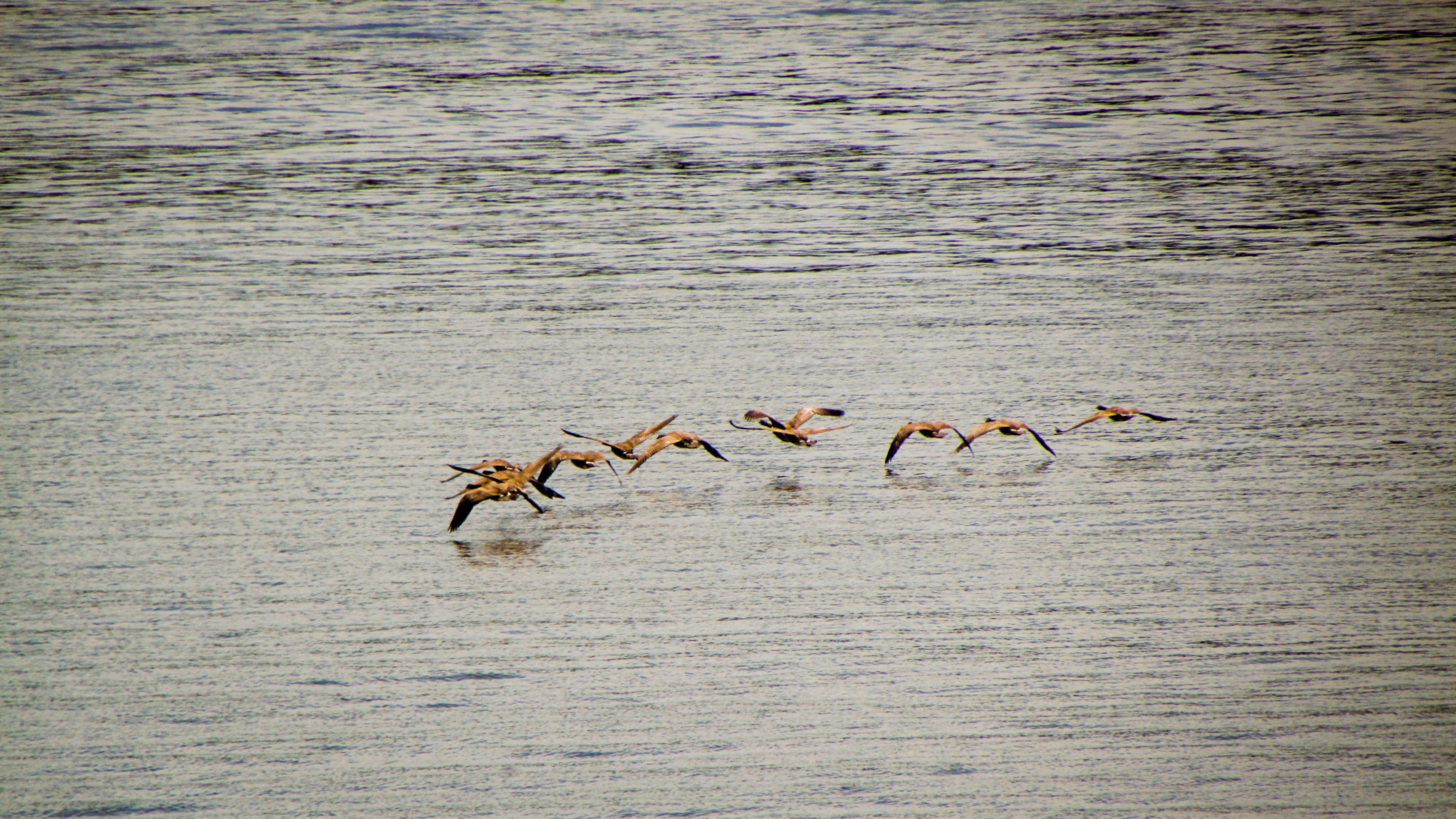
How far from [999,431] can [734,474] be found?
33 centimetres

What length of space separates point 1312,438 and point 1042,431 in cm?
31

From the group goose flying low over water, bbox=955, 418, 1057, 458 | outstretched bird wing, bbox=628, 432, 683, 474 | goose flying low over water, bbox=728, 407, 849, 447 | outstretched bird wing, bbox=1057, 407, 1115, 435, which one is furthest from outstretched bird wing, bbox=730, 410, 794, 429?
outstretched bird wing, bbox=1057, 407, 1115, 435

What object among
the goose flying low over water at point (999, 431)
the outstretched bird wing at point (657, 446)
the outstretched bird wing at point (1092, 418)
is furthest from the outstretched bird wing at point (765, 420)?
the outstretched bird wing at point (1092, 418)

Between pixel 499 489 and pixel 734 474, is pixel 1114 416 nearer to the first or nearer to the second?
pixel 734 474

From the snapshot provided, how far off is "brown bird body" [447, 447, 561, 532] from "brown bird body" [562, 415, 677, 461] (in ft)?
0.18

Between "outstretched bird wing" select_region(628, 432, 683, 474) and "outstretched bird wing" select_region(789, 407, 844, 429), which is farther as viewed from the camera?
"outstretched bird wing" select_region(789, 407, 844, 429)

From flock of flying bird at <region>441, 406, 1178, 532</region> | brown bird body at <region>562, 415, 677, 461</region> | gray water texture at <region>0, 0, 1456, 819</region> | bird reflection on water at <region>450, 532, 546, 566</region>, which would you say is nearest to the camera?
gray water texture at <region>0, 0, 1456, 819</region>

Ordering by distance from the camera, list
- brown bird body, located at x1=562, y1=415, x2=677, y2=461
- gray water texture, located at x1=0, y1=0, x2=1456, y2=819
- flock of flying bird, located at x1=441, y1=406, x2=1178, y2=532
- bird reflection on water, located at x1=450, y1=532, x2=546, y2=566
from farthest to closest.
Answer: brown bird body, located at x1=562, y1=415, x2=677, y2=461 < flock of flying bird, located at x1=441, y1=406, x2=1178, y2=532 < bird reflection on water, located at x1=450, y1=532, x2=546, y2=566 < gray water texture, located at x1=0, y1=0, x2=1456, y2=819

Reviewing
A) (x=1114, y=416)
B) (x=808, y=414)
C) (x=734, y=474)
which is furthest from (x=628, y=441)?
(x=1114, y=416)

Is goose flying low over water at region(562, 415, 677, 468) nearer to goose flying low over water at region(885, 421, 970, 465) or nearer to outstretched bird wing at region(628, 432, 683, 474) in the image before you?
outstretched bird wing at region(628, 432, 683, 474)

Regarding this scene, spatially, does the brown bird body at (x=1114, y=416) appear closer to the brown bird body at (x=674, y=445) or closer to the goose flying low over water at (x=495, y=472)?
the brown bird body at (x=674, y=445)

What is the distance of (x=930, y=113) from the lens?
11.8 ft

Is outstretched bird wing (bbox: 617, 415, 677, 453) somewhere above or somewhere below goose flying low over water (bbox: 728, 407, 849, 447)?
above

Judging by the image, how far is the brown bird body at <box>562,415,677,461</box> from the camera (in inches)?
56.9
